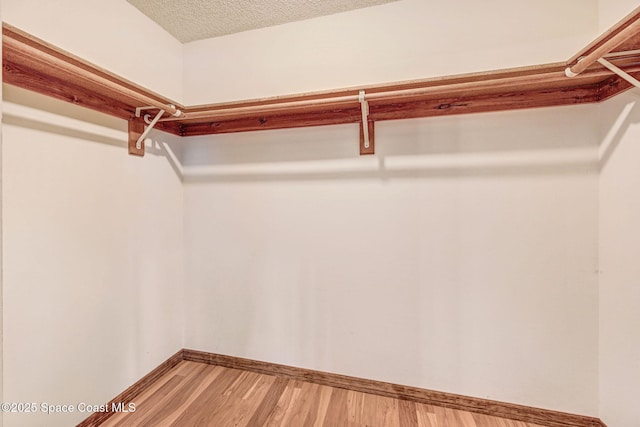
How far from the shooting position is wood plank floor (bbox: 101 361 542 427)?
5.28 ft

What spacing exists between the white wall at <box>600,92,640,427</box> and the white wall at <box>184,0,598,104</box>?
0.46 m

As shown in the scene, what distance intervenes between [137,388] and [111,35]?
201cm

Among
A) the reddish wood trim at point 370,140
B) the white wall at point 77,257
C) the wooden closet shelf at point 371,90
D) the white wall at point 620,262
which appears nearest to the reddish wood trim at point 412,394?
the white wall at point 620,262

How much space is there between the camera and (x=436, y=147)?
5.62 ft

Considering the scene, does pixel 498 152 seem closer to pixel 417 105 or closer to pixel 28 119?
pixel 417 105

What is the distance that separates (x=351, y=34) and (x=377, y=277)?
1460 mm

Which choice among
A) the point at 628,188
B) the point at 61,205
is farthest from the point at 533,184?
the point at 61,205

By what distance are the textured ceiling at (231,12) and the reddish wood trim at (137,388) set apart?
2.19m

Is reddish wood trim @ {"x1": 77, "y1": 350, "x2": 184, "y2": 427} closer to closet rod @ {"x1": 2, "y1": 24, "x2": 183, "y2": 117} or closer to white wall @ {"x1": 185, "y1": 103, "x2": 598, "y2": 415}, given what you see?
white wall @ {"x1": 185, "y1": 103, "x2": 598, "y2": 415}

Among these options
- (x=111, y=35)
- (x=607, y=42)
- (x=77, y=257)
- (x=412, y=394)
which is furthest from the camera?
(x=412, y=394)

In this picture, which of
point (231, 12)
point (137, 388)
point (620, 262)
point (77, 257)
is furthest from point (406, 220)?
point (137, 388)

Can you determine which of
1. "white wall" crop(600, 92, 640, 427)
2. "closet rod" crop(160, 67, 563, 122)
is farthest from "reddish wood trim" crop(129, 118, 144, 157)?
"white wall" crop(600, 92, 640, 427)

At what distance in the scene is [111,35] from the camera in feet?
5.38

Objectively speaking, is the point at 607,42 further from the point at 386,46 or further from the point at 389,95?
the point at 386,46
